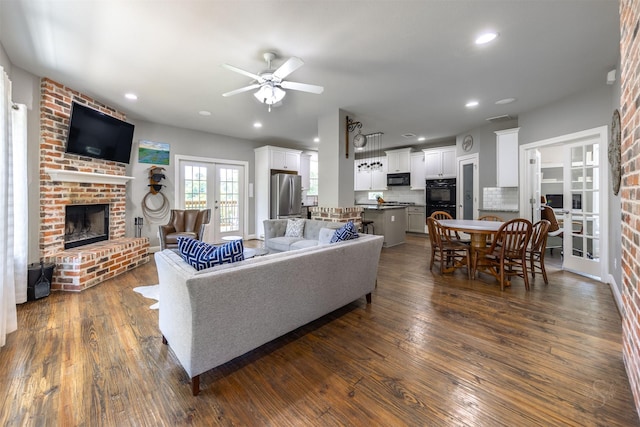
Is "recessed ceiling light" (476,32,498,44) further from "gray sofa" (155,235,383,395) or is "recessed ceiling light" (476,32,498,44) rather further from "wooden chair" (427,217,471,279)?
"gray sofa" (155,235,383,395)

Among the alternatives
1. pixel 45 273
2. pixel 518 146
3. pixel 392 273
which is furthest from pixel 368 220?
pixel 45 273

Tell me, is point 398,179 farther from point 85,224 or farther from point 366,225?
point 85,224

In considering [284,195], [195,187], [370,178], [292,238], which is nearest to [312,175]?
[284,195]

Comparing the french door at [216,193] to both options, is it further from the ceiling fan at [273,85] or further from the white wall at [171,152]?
the ceiling fan at [273,85]

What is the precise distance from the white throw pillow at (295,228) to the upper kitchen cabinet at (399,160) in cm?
442

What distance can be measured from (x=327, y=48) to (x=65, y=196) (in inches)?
149

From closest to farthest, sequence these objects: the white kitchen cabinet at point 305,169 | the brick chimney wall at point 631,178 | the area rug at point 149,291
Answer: the brick chimney wall at point 631,178 < the area rug at point 149,291 < the white kitchen cabinet at point 305,169

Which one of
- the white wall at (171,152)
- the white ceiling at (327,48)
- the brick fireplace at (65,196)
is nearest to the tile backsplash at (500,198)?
the white ceiling at (327,48)

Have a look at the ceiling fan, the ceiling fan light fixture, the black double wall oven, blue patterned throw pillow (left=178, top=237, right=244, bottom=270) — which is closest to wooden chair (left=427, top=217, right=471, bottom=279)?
the ceiling fan

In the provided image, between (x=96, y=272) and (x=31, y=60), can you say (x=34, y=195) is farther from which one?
(x=31, y=60)

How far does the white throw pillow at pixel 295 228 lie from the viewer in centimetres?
446

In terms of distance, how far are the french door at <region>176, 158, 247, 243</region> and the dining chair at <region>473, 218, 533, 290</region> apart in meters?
5.17

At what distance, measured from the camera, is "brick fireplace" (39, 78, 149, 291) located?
319cm

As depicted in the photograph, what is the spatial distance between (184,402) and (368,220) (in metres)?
5.03
